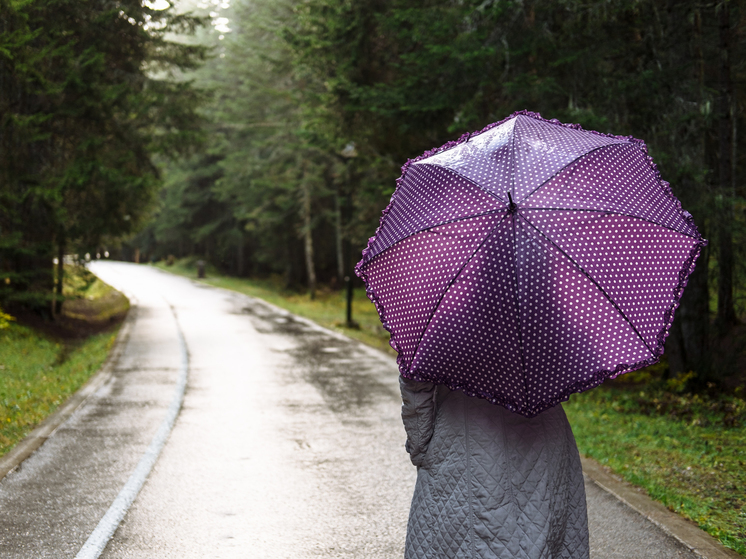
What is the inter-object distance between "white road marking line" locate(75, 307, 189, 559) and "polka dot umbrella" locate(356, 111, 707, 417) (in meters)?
3.22

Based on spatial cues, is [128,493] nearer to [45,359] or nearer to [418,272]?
[418,272]

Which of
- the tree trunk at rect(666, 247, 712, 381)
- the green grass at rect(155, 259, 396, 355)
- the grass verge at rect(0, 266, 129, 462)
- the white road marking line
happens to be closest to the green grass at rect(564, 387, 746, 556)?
the tree trunk at rect(666, 247, 712, 381)

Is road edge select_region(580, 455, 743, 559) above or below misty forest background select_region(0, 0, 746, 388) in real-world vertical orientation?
below

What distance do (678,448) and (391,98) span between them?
745 centimetres

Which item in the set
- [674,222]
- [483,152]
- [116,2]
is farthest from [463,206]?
[116,2]

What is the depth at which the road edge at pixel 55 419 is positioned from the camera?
6246 millimetres

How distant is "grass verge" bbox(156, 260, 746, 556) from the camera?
17.2 ft

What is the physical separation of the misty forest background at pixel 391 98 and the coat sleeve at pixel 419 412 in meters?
6.83

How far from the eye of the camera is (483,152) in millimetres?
2545

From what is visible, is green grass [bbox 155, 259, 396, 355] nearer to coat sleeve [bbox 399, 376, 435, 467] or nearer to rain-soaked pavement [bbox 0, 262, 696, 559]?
rain-soaked pavement [bbox 0, 262, 696, 559]

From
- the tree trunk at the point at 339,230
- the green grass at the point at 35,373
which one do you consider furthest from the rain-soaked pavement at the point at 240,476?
the tree trunk at the point at 339,230

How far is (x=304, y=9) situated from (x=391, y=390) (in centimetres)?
879

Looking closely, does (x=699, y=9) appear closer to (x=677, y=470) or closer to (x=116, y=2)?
(x=677, y=470)

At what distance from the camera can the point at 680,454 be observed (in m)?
6.91
